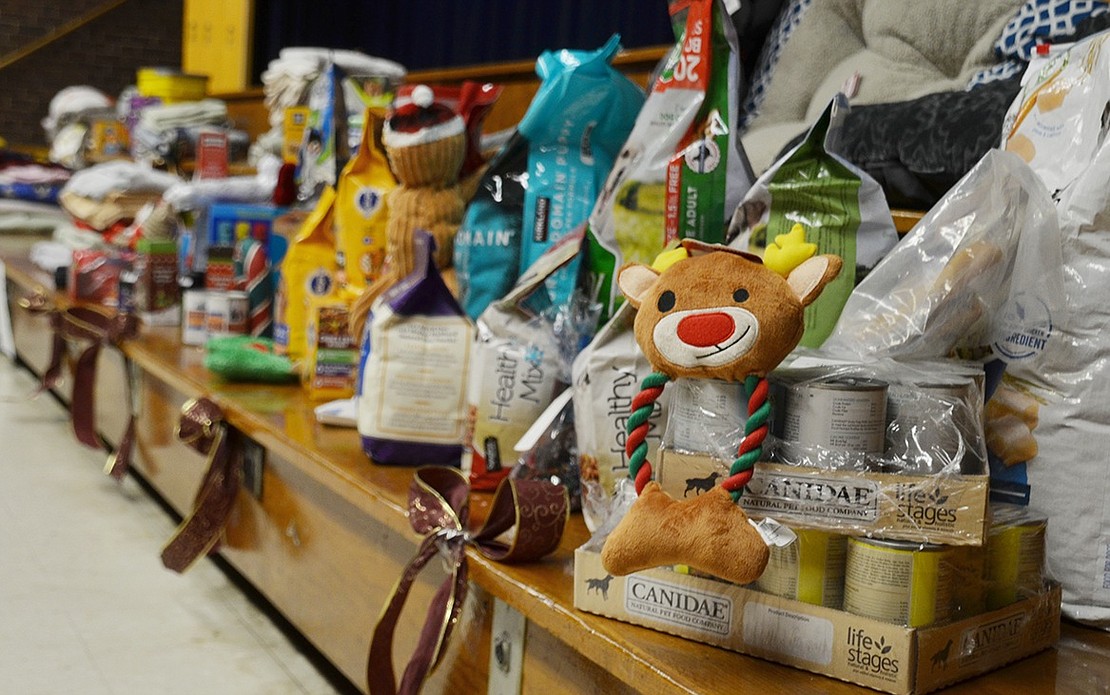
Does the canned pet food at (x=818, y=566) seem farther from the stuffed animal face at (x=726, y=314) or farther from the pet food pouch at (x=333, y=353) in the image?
the pet food pouch at (x=333, y=353)

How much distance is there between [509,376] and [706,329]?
47 centimetres

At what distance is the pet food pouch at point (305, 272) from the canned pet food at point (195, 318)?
0.32 metres

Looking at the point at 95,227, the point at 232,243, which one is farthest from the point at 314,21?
the point at 232,243

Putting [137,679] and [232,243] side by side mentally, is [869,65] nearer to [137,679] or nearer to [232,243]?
[137,679]

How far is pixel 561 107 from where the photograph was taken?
140 centimetres

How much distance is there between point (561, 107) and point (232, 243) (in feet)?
3.68

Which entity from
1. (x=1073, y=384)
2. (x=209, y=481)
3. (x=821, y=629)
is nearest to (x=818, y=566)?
(x=821, y=629)

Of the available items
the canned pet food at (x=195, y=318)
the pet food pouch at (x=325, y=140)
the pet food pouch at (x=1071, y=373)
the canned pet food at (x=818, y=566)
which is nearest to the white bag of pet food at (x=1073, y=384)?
the pet food pouch at (x=1071, y=373)

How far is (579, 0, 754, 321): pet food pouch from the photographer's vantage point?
47.1 inches

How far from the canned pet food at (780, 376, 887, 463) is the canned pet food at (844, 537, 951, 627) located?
0.23ft

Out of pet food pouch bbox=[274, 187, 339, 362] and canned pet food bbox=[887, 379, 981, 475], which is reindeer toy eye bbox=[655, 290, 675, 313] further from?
pet food pouch bbox=[274, 187, 339, 362]

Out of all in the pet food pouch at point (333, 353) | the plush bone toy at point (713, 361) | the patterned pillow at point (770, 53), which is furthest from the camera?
the pet food pouch at point (333, 353)

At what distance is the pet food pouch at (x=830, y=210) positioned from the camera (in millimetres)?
1030

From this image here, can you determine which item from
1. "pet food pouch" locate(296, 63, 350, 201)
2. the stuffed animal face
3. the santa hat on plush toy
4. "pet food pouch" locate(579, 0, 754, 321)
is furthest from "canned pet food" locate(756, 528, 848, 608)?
"pet food pouch" locate(296, 63, 350, 201)
